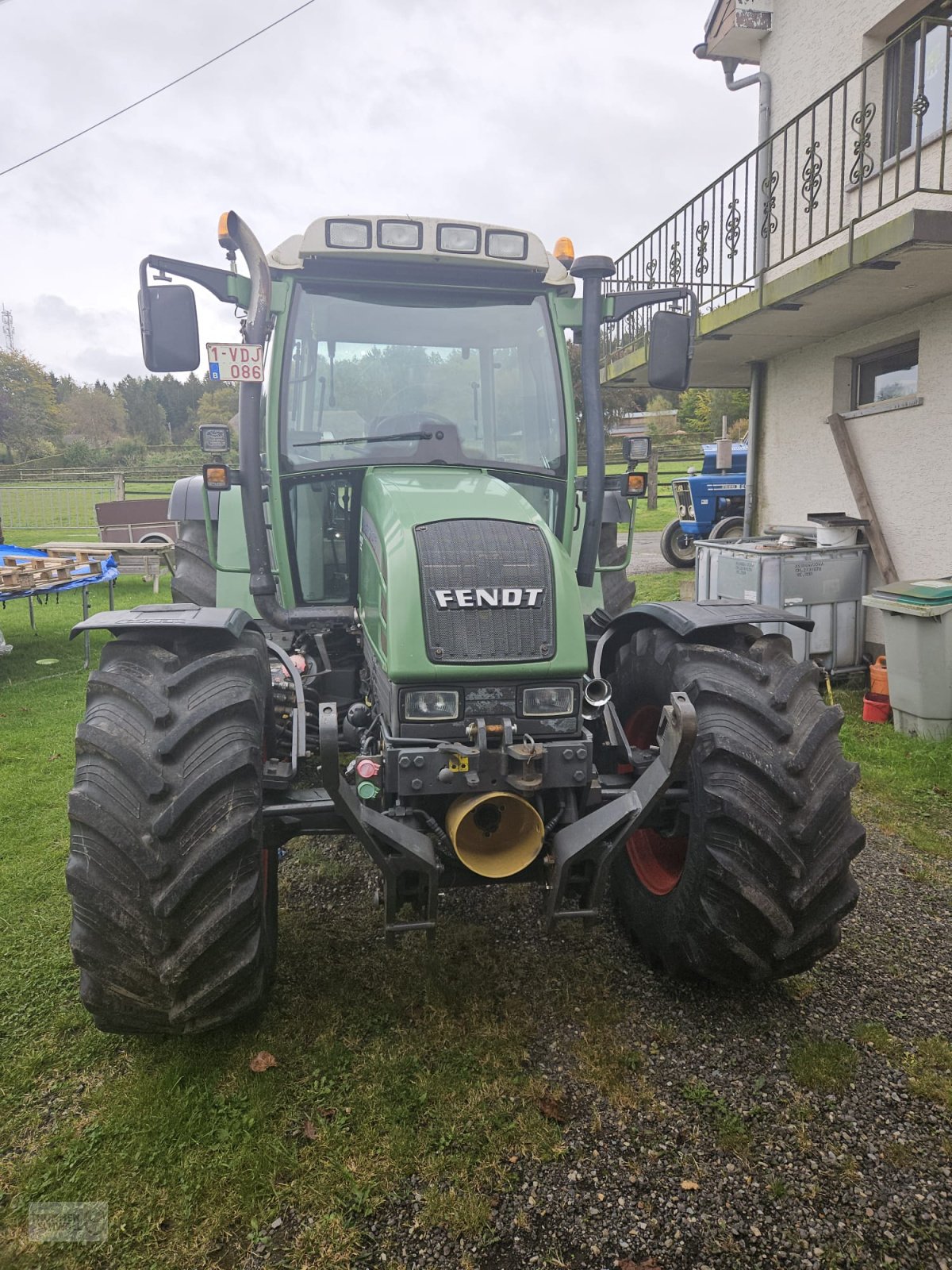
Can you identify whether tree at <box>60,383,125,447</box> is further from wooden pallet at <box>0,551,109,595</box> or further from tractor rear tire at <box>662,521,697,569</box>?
wooden pallet at <box>0,551,109,595</box>

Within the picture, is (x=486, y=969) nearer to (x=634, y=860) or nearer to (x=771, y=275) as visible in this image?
(x=634, y=860)

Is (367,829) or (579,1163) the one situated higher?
(367,829)

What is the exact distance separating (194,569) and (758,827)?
3.95m

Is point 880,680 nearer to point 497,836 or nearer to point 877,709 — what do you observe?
point 877,709

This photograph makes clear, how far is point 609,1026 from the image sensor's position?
2715 millimetres

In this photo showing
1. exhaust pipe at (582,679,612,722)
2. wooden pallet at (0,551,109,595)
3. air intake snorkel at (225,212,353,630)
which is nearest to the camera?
exhaust pipe at (582,679,612,722)

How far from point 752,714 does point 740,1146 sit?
118 cm

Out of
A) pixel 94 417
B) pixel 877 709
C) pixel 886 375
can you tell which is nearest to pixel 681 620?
pixel 877 709

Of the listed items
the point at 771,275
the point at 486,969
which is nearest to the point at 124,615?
the point at 486,969

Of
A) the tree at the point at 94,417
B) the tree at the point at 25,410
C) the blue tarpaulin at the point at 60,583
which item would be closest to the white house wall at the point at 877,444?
the blue tarpaulin at the point at 60,583

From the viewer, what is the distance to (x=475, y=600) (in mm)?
2504

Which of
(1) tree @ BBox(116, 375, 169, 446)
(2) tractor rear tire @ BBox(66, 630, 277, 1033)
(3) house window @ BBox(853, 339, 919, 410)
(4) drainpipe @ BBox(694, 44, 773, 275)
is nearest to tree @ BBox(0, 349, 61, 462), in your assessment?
(1) tree @ BBox(116, 375, 169, 446)

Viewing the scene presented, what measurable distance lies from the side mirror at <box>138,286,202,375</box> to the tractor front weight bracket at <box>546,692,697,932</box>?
2231 millimetres

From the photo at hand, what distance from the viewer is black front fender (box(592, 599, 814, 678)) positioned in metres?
2.90
